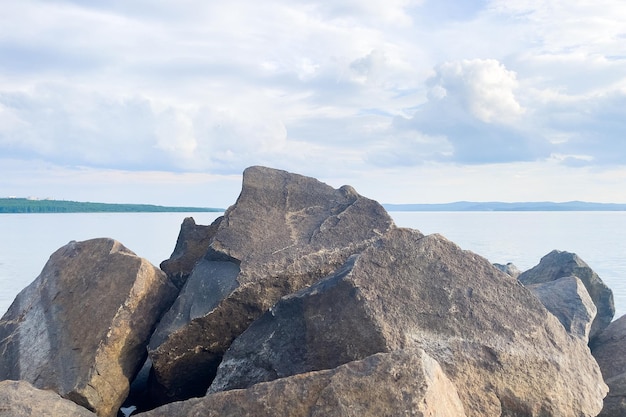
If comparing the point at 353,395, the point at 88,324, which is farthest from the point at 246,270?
the point at 353,395

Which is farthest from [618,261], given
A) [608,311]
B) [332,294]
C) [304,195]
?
[332,294]

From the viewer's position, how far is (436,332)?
4668mm

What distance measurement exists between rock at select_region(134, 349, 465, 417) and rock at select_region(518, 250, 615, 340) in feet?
13.8

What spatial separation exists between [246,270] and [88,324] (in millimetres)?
1409

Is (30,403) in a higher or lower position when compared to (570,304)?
lower

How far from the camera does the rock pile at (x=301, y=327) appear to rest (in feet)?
12.0

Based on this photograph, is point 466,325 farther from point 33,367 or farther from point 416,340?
point 33,367

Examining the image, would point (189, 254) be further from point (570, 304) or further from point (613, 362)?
point (613, 362)

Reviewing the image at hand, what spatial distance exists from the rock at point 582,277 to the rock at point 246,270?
3.08m

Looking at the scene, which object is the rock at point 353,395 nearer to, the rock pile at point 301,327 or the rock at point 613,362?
the rock pile at point 301,327

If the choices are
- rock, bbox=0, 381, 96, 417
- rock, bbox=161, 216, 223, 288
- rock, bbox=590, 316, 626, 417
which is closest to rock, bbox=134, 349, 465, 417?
rock, bbox=0, 381, 96, 417

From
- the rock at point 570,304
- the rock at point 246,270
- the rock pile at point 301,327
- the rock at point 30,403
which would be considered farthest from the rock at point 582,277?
the rock at point 30,403

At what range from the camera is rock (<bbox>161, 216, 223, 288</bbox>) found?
6809mm

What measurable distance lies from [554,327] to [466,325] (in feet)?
2.67
